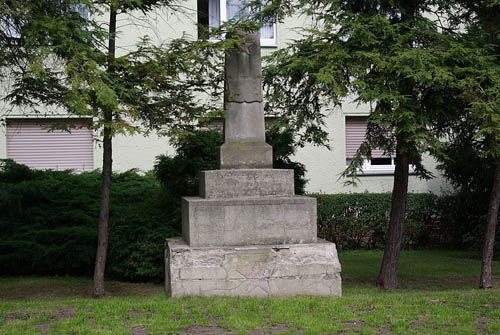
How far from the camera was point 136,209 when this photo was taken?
1122 cm

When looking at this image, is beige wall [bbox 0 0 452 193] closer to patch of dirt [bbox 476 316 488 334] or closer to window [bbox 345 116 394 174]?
window [bbox 345 116 394 174]

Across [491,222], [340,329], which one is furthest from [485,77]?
[340,329]

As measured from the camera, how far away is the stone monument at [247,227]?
26.2ft

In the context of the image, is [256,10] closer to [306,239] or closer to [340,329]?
[306,239]

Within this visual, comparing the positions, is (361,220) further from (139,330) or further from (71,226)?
(139,330)

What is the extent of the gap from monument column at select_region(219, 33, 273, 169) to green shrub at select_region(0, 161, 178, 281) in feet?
6.98

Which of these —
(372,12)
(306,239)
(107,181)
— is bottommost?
(306,239)

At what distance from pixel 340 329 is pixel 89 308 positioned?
2821mm

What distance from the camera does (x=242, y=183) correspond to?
27.7 ft

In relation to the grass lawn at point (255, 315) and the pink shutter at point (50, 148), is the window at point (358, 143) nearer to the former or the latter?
the pink shutter at point (50, 148)

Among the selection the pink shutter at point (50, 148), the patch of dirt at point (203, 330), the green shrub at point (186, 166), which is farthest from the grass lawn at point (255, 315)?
the pink shutter at point (50, 148)

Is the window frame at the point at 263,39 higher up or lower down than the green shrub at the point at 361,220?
higher up

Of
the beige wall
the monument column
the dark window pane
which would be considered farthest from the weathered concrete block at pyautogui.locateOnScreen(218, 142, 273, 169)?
the dark window pane

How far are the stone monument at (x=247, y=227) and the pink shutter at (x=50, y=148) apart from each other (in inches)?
294
